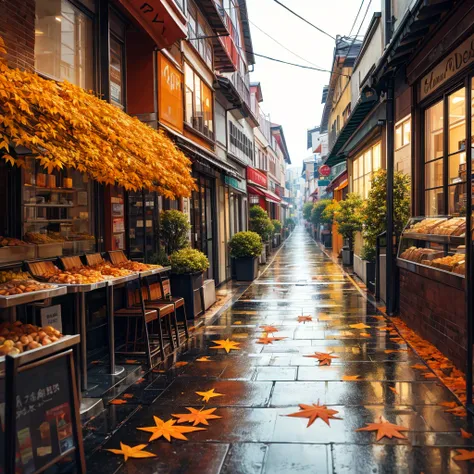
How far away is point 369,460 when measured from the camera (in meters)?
3.94

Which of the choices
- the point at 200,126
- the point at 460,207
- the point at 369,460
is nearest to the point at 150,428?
the point at 369,460

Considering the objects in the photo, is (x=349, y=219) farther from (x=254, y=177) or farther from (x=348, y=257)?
(x=254, y=177)

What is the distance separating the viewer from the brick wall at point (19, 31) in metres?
6.26

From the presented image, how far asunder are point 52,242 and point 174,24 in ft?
17.4

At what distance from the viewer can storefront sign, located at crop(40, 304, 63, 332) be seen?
19.6 feet

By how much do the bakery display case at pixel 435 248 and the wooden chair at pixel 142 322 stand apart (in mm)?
3915

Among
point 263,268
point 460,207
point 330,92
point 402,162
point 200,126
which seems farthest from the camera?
point 330,92

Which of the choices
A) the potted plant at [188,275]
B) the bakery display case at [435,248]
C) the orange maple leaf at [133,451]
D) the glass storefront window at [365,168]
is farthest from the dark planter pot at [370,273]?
the orange maple leaf at [133,451]

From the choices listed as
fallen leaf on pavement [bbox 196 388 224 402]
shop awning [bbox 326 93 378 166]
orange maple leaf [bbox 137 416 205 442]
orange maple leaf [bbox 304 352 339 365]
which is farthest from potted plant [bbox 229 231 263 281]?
orange maple leaf [bbox 137 416 205 442]

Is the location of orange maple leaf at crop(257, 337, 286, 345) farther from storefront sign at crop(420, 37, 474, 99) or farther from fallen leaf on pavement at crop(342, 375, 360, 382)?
storefront sign at crop(420, 37, 474, 99)

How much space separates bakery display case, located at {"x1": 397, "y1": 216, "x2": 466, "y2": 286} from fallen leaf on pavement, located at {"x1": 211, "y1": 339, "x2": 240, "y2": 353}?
3.04 metres

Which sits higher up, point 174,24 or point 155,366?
point 174,24

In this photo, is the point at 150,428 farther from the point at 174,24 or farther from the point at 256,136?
the point at 256,136

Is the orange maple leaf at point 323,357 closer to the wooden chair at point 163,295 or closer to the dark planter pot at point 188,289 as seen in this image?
the wooden chair at point 163,295
